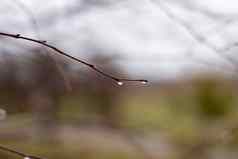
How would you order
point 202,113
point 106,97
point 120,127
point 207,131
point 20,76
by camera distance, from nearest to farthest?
point 20,76 → point 120,127 → point 207,131 → point 106,97 → point 202,113

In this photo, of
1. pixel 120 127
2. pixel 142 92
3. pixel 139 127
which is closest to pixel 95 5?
pixel 120 127

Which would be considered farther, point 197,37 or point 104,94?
point 104,94

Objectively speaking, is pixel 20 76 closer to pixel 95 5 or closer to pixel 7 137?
pixel 7 137

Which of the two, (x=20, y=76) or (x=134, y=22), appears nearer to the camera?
(x=134, y=22)

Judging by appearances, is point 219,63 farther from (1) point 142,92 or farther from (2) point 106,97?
(1) point 142,92

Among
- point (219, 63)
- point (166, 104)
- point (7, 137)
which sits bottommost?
point (7, 137)

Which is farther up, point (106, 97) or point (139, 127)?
point (106, 97)

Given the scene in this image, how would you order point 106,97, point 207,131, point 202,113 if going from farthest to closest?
point 202,113, point 106,97, point 207,131

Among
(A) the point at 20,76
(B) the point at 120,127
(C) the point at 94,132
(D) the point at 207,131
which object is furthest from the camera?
(D) the point at 207,131

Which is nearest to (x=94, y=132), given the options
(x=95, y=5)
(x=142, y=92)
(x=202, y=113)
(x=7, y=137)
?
(x=7, y=137)
